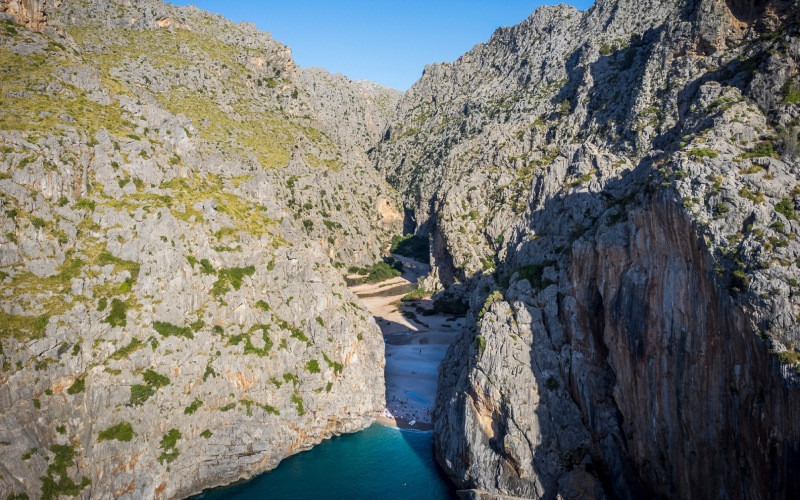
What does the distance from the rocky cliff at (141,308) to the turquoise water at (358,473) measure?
1734mm

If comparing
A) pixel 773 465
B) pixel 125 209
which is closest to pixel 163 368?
pixel 125 209

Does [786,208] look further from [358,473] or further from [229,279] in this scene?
[229,279]

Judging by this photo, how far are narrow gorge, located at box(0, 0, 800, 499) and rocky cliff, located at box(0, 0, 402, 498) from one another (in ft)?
0.75

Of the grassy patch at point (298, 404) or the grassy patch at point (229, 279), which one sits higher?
the grassy patch at point (229, 279)

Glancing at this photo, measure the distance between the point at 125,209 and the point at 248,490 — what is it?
3241cm

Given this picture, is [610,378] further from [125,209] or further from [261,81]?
[261,81]

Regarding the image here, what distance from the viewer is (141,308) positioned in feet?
158

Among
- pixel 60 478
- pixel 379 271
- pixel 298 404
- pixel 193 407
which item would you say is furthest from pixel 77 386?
pixel 379 271

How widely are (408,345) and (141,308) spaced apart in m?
52.8

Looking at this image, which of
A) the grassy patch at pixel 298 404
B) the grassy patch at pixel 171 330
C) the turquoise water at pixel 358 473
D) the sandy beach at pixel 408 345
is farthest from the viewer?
the sandy beach at pixel 408 345

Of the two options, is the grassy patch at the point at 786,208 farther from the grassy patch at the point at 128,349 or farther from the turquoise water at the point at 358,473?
the grassy patch at the point at 128,349

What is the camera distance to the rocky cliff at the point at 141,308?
41.4 m

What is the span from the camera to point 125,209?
52469mm

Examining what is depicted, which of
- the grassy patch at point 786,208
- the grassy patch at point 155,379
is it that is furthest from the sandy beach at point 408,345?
the grassy patch at point 786,208
